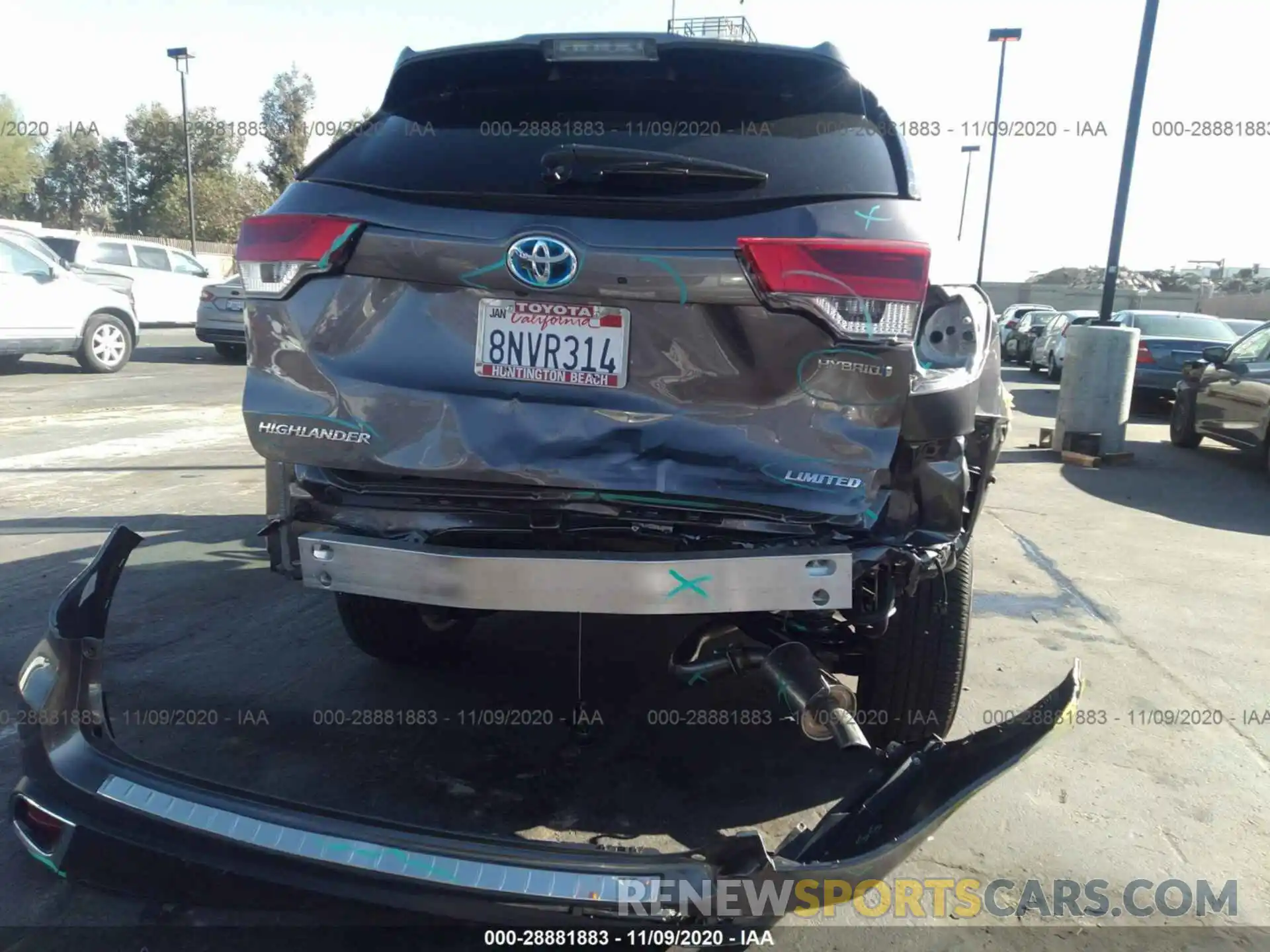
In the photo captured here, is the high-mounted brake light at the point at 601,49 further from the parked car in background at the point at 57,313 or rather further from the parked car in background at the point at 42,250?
the parked car in background at the point at 42,250

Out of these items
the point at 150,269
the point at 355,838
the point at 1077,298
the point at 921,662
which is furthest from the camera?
the point at 1077,298

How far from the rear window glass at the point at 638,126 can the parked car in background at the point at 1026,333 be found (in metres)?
21.7

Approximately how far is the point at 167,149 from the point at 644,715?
54.4m

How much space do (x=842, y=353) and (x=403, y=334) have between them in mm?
1127

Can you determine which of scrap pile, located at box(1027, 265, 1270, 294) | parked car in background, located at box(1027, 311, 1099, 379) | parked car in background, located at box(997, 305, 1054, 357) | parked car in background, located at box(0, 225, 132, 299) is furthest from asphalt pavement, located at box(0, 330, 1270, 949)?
scrap pile, located at box(1027, 265, 1270, 294)

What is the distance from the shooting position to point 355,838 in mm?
1970

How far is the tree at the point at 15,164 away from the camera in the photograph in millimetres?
49406

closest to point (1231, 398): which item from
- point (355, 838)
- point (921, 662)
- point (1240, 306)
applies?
point (921, 662)

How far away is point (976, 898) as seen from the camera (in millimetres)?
2559

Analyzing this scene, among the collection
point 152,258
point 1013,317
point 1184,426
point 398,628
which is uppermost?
point 152,258

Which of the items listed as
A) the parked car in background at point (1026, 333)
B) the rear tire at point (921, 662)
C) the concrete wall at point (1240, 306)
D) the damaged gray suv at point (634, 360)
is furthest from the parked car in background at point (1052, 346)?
the damaged gray suv at point (634, 360)

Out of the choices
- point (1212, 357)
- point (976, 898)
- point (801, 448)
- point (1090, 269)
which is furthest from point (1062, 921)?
point (1090, 269)

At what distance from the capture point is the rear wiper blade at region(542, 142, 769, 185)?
2420mm

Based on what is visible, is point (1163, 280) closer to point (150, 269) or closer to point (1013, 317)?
point (1013, 317)
